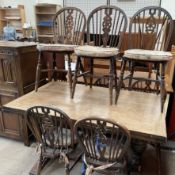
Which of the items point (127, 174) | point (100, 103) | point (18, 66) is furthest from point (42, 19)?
point (127, 174)

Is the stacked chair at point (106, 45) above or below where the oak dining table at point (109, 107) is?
above

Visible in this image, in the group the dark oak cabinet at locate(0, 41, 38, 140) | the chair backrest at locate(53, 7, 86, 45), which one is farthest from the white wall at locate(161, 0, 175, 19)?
the dark oak cabinet at locate(0, 41, 38, 140)

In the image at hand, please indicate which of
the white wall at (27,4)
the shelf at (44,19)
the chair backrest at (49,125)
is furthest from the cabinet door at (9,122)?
the white wall at (27,4)

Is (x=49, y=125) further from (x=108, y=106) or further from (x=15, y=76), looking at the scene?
(x=15, y=76)

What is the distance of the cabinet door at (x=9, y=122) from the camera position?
244cm

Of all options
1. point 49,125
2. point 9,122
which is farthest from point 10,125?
point 49,125

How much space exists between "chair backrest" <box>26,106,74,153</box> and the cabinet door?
837 mm

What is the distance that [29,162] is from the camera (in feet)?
7.29

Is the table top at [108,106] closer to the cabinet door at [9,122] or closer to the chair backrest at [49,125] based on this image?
the chair backrest at [49,125]

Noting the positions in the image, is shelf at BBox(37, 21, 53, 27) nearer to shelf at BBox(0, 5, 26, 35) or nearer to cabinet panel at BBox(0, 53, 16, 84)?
shelf at BBox(0, 5, 26, 35)

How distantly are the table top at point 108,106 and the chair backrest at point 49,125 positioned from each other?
0.13 m

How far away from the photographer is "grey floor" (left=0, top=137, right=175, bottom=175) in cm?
208

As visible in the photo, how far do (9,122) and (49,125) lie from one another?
1.16 meters

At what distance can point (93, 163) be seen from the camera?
1.56 metres
